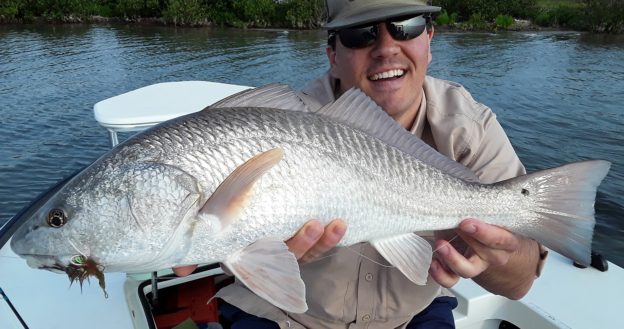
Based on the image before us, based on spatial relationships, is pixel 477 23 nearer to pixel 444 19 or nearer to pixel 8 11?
pixel 444 19

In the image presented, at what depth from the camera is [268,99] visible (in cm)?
205

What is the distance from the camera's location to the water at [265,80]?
38.9 feet

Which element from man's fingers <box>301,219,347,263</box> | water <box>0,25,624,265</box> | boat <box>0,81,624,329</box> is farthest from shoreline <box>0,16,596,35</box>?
man's fingers <box>301,219,347,263</box>

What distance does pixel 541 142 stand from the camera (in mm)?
13289

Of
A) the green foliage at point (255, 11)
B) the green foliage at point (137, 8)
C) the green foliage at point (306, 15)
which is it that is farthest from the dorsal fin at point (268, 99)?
the green foliage at point (137, 8)

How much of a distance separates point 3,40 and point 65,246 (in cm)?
3665

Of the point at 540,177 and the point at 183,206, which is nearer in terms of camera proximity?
the point at 183,206

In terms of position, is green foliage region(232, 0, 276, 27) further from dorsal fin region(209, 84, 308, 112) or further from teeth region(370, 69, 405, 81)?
dorsal fin region(209, 84, 308, 112)

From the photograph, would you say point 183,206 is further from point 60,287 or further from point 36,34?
point 36,34

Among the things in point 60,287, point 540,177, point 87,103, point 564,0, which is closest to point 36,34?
point 87,103

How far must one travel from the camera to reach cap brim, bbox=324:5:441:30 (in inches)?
93.4

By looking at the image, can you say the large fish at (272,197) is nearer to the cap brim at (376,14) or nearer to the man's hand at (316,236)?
the man's hand at (316,236)

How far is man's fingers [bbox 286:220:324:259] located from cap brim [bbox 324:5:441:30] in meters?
1.12

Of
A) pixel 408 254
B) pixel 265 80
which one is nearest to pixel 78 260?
pixel 408 254
